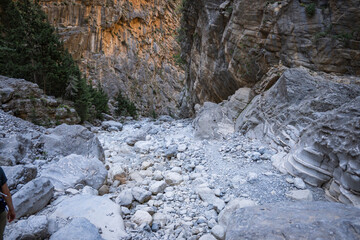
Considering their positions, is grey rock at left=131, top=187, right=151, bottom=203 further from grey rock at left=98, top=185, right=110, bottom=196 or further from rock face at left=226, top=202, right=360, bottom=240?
rock face at left=226, top=202, right=360, bottom=240

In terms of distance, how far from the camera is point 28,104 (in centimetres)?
968

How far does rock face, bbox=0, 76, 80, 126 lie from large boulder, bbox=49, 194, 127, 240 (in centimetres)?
825

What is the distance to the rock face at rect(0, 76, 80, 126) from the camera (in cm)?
927

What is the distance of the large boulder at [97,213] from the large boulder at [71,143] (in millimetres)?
2662

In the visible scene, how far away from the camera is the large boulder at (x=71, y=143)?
576cm

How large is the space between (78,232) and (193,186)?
2.70m

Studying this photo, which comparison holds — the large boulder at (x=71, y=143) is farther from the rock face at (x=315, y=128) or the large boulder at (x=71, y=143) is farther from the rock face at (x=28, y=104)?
the rock face at (x=315, y=128)

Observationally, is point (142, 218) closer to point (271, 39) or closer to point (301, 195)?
point (301, 195)

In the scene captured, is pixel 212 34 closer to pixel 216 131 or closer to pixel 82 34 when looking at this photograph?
pixel 216 131

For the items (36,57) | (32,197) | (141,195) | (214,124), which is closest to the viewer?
(32,197)

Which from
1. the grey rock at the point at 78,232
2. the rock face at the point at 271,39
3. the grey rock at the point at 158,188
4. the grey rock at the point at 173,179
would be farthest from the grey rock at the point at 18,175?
the rock face at the point at 271,39

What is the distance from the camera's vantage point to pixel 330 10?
7566 millimetres

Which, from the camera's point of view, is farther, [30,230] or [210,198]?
[210,198]

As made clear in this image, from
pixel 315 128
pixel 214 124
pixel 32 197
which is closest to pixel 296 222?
pixel 315 128
